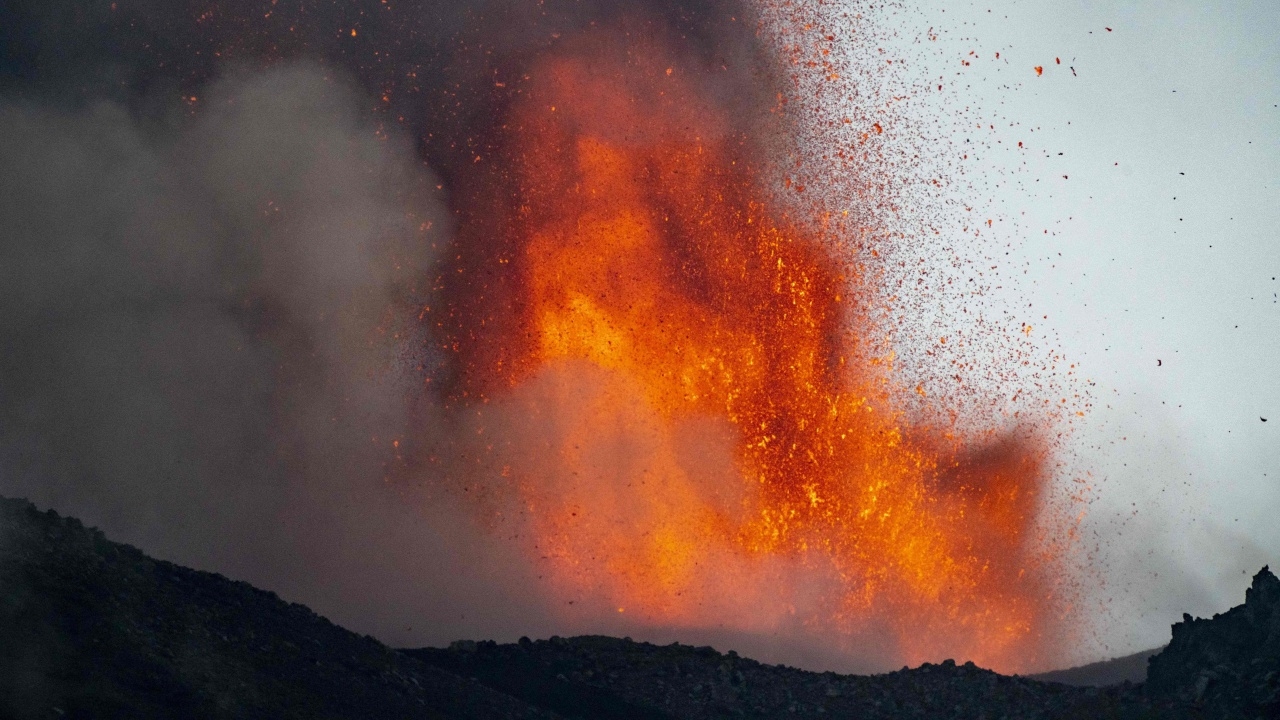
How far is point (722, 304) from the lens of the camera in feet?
140

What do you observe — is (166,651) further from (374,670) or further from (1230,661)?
(1230,661)

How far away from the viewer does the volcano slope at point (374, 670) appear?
17172 mm

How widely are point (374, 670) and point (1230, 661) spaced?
1777cm

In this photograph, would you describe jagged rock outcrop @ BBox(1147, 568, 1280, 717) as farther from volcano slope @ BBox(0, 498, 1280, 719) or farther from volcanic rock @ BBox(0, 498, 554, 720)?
volcanic rock @ BBox(0, 498, 554, 720)

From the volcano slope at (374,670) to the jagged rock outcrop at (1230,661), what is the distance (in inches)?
1.4

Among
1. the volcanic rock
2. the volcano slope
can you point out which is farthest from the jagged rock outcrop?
the volcanic rock

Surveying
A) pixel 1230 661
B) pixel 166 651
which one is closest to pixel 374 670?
pixel 166 651

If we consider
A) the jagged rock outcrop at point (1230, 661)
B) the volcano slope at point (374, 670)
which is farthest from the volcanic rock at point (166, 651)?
the jagged rock outcrop at point (1230, 661)

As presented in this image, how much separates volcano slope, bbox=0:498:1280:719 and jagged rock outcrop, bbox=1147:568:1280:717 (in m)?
0.04

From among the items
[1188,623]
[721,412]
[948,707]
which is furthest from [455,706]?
[721,412]

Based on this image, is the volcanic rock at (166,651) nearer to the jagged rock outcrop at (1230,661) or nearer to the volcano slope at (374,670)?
the volcano slope at (374,670)

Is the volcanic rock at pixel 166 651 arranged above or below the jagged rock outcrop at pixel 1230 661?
below

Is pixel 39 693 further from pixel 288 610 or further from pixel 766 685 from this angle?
pixel 766 685

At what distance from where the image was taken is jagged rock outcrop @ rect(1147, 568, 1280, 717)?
76.0 ft
